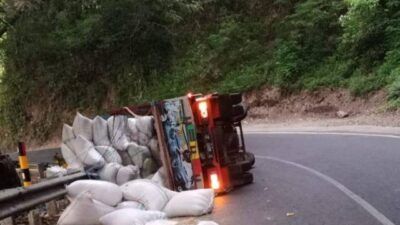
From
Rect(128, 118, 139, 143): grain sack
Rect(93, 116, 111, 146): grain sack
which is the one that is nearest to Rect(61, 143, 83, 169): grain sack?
Rect(93, 116, 111, 146): grain sack

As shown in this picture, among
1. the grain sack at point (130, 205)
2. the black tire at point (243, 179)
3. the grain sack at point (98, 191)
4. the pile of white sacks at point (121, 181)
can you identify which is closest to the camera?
the pile of white sacks at point (121, 181)

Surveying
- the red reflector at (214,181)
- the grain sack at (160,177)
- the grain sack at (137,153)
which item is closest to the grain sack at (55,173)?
the grain sack at (137,153)

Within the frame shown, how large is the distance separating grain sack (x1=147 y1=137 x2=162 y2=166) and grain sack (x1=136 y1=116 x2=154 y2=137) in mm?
132

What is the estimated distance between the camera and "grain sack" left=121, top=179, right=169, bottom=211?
25.0 feet

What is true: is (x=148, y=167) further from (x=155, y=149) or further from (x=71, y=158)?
(x=71, y=158)

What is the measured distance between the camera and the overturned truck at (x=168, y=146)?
8727 millimetres

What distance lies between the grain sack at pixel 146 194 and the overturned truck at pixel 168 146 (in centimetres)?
66

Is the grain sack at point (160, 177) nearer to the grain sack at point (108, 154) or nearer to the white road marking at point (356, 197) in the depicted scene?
the grain sack at point (108, 154)

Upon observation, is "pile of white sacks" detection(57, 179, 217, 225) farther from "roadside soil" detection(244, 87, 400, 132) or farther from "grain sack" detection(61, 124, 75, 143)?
"roadside soil" detection(244, 87, 400, 132)

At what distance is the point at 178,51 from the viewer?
1118 inches

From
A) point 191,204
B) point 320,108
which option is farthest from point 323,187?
point 320,108

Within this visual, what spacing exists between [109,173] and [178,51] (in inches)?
799

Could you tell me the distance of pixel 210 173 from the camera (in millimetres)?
8797

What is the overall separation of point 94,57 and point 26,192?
2462cm
